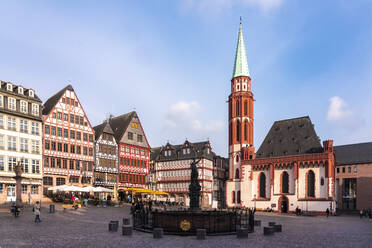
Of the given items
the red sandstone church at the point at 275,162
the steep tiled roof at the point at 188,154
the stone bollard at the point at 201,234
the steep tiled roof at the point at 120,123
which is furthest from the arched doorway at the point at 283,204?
the stone bollard at the point at 201,234

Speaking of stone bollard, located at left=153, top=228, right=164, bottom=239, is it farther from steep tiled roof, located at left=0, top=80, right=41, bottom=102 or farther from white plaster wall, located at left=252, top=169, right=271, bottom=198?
white plaster wall, located at left=252, top=169, right=271, bottom=198

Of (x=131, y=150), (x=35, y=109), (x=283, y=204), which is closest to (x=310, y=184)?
(x=283, y=204)

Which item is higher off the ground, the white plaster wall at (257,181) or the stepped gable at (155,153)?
the stepped gable at (155,153)

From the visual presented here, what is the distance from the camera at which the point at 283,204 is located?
186 feet

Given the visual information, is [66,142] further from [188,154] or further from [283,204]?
[283,204]

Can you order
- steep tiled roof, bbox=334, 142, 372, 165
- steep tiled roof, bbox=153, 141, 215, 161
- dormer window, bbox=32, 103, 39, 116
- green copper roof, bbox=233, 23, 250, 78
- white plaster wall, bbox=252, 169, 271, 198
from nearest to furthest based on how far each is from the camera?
1. dormer window, bbox=32, 103, 39, 116
2. white plaster wall, bbox=252, 169, 271, 198
3. green copper roof, bbox=233, 23, 250, 78
4. steep tiled roof, bbox=153, 141, 215, 161
5. steep tiled roof, bbox=334, 142, 372, 165

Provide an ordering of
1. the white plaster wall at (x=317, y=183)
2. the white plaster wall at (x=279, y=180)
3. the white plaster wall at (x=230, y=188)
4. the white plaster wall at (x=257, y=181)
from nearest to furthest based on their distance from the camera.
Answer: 1. the white plaster wall at (x=317, y=183)
2. the white plaster wall at (x=279, y=180)
3. the white plaster wall at (x=257, y=181)
4. the white plaster wall at (x=230, y=188)

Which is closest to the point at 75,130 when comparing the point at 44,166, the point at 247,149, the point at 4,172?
the point at 44,166

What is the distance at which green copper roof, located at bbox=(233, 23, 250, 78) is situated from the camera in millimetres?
69125

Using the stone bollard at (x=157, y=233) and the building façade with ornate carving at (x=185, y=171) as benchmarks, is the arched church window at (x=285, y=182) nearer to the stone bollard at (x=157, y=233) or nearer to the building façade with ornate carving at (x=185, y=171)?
the building façade with ornate carving at (x=185, y=171)

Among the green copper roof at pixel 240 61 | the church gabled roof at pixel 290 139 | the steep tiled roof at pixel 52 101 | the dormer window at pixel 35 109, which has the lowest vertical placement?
the church gabled roof at pixel 290 139

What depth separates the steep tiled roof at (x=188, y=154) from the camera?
71.1m

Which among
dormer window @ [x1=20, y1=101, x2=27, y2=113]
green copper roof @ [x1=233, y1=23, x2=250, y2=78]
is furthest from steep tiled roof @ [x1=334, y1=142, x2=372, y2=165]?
dormer window @ [x1=20, y1=101, x2=27, y2=113]

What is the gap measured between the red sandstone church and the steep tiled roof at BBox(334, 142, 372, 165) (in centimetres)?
2028
